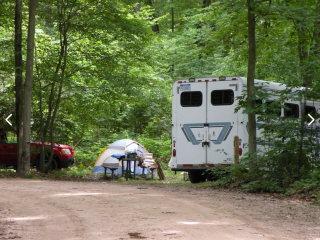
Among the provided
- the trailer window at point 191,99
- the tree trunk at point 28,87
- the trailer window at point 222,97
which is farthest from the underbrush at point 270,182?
the tree trunk at point 28,87

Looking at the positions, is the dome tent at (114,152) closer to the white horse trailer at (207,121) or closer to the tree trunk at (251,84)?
the white horse trailer at (207,121)

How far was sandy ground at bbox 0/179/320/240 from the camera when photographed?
19.6 feet

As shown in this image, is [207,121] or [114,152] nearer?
[207,121]

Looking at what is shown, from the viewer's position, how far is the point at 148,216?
7168 mm

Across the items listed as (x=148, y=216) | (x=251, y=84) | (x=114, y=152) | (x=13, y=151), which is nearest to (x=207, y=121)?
(x=251, y=84)

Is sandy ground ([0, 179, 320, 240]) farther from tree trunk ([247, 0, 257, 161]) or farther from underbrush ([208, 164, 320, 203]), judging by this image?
tree trunk ([247, 0, 257, 161])

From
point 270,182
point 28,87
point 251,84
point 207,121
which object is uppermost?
point 28,87

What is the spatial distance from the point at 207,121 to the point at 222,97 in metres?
0.80

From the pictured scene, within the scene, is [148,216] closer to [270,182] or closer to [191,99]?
[270,182]

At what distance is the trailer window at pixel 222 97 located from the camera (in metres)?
13.7

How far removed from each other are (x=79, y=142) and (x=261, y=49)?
43.2ft

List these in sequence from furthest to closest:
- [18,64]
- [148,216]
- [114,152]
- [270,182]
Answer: [114,152] → [18,64] → [270,182] → [148,216]

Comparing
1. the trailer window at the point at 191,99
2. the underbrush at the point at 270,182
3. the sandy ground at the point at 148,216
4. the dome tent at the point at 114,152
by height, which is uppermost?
the trailer window at the point at 191,99

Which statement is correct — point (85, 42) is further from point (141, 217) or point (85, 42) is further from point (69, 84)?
point (141, 217)
